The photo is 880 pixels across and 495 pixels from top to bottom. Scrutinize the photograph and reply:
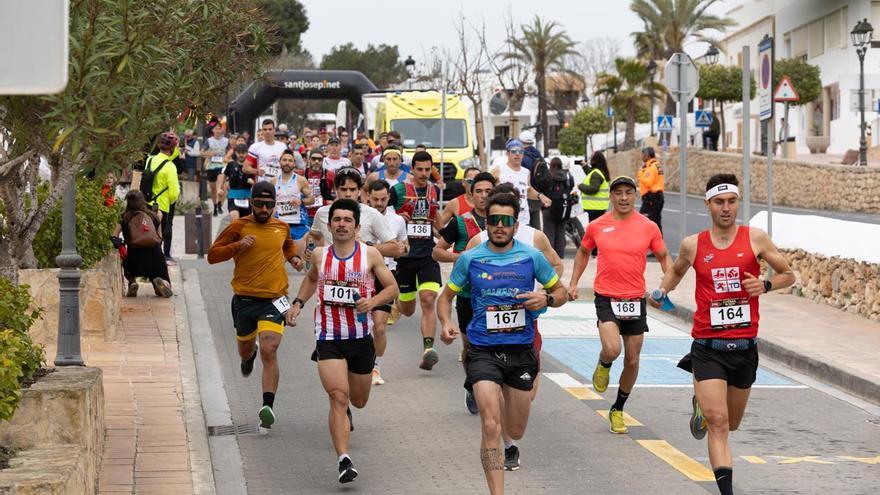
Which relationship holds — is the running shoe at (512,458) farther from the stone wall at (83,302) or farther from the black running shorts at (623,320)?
the stone wall at (83,302)

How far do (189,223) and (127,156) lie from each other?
1575cm

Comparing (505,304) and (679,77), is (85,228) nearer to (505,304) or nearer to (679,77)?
(505,304)

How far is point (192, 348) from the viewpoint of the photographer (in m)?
14.6

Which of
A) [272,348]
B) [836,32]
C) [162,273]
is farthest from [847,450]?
[836,32]

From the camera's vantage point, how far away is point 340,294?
31.0 ft

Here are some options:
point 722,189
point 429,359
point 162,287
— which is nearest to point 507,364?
point 722,189

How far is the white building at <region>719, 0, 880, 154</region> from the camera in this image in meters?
64.5

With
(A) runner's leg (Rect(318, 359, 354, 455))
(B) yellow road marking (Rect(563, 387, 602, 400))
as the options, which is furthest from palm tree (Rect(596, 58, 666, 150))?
(A) runner's leg (Rect(318, 359, 354, 455))

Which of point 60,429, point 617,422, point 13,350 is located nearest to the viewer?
point 13,350

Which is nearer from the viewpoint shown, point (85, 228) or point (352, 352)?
point (352, 352)

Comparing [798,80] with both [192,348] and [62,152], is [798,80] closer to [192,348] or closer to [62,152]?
[192,348]

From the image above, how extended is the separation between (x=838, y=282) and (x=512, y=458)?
9.22 meters

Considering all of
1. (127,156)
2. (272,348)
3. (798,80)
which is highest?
(798,80)

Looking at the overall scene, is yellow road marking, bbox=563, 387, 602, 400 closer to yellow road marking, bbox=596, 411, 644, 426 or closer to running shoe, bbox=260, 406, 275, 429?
yellow road marking, bbox=596, 411, 644, 426
